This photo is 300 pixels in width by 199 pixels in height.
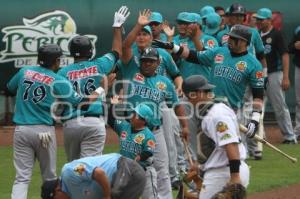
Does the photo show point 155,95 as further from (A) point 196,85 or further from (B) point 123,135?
(A) point 196,85

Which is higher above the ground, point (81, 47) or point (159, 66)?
point (81, 47)

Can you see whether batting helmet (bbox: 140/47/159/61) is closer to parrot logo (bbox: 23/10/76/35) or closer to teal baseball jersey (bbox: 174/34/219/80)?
teal baseball jersey (bbox: 174/34/219/80)

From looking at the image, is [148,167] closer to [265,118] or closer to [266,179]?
[266,179]

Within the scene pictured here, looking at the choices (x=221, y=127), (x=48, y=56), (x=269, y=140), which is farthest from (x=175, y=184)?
(x=269, y=140)

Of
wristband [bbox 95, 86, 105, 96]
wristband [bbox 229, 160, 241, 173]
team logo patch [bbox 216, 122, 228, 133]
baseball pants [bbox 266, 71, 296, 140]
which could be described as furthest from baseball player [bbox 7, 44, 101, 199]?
baseball pants [bbox 266, 71, 296, 140]

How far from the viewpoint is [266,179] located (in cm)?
1226

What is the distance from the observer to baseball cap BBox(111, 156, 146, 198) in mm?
8180

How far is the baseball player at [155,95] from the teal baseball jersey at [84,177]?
Result: 2013 mm

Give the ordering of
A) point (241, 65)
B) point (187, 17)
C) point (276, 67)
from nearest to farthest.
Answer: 1. point (241, 65)
2. point (187, 17)
3. point (276, 67)

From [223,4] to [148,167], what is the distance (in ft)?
26.5

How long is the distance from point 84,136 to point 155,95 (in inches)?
33.6

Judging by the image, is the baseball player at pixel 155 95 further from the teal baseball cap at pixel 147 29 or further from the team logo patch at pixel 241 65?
the team logo patch at pixel 241 65

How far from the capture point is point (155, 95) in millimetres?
10461

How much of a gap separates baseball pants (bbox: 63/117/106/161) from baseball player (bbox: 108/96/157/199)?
0.40 metres
